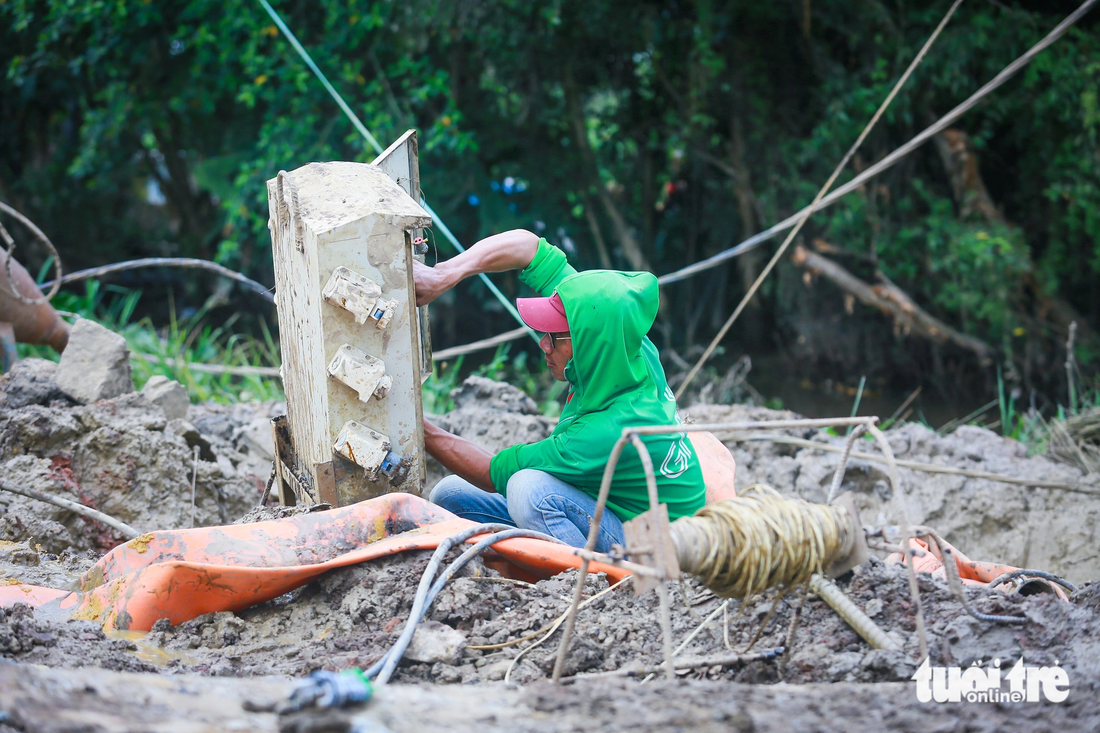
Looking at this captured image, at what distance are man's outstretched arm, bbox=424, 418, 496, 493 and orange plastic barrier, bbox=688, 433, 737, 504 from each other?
32.2 inches

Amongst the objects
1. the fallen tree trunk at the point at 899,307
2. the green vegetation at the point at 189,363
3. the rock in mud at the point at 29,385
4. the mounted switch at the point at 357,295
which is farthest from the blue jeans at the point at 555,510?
the fallen tree trunk at the point at 899,307

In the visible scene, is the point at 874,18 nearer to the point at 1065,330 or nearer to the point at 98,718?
the point at 1065,330

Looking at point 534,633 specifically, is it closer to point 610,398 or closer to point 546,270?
point 610,398

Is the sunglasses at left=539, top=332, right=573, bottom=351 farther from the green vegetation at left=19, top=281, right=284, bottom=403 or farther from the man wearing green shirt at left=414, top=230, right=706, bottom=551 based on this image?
the green vegetation at left=19, top=281, right=284, bottom=403

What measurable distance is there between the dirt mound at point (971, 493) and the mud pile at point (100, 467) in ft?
7.41

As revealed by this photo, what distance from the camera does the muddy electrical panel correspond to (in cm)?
225

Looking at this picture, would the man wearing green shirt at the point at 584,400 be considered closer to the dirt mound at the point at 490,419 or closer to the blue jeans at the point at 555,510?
the blue jeans at the point at 555,510

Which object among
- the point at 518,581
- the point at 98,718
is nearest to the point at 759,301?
the point at 518,581

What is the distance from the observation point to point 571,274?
2799 millimetres

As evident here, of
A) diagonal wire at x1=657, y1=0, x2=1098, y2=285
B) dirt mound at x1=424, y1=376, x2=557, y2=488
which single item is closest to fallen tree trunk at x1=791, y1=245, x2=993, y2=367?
diagonal wire at x1=657, y1=0, x2=1098, y2=285

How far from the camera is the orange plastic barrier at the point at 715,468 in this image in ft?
10.2

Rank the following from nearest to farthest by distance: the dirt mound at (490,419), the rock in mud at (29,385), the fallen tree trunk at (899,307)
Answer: the rock in mud at (29,385) < the dirt mound at (490,419) < the fallen tree trunk at (899,307)

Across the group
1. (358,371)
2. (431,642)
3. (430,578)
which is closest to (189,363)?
(358,371)

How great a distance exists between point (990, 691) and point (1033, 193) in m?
6.24
